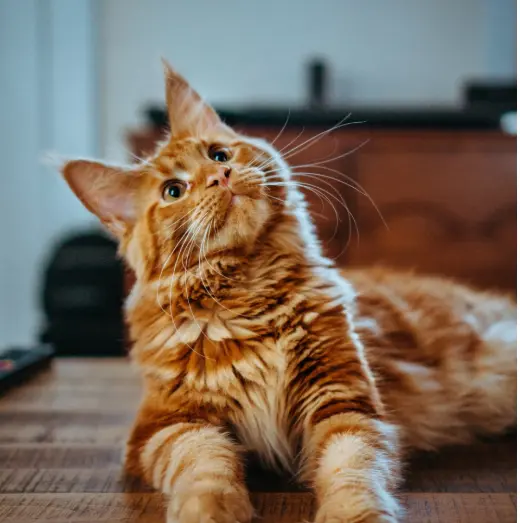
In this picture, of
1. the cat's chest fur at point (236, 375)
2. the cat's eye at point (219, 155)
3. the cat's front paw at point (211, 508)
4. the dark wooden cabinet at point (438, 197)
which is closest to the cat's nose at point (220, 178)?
the cat's eye at point (219, 155)

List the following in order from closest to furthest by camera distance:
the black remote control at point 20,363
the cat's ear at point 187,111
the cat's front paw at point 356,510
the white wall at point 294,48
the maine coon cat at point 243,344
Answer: the cat's front paw at point 356,510 → the maine coon cat at point 243,344 → the cat's ear at point 187,111 → the black remote control at point 20,363 → the white wall at point 294,48

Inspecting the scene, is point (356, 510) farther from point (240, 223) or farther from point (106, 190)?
point (106, 190)

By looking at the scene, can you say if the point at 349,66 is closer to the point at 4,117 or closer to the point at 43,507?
the point at 4,117

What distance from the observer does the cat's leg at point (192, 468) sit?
2.55 ft

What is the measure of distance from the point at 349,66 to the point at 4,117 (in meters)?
2.07

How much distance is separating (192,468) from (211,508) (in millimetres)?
98

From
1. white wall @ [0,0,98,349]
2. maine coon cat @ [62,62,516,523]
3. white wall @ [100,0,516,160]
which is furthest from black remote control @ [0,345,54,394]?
white wall @ [100,0,516,160]

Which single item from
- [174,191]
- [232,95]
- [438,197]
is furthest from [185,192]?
[232,95]

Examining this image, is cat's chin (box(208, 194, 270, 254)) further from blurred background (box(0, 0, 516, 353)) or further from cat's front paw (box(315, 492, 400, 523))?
blurred background (box(0, 0, 516, 353))

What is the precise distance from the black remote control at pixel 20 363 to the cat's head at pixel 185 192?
65cm

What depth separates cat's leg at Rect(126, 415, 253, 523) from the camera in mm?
776

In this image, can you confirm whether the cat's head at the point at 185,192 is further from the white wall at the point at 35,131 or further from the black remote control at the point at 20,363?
the white wall at the point at 35,131

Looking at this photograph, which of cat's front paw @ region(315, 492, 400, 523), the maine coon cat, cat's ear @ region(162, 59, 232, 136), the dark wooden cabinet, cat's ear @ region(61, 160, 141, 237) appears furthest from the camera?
the dark wooden cabinet

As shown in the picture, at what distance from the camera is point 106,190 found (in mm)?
1073
